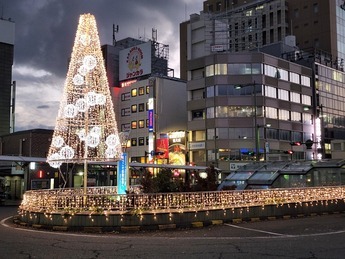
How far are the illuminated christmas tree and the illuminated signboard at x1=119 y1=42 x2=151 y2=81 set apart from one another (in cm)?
6736

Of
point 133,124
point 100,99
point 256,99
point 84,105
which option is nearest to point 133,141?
point 133,124

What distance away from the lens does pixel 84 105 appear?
→ 2153cm

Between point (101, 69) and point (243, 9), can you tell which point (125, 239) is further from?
point (243, 9)

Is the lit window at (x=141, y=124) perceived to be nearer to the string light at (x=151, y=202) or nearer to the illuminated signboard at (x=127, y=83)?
the illuminated signboard at (x=127, y=83)

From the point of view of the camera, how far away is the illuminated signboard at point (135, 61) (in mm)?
89875

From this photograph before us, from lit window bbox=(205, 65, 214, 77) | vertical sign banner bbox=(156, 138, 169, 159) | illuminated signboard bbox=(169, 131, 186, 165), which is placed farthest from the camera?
vertical sign banner bbox=(156, 138, 169, 159)

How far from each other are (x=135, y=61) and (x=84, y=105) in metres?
71.9

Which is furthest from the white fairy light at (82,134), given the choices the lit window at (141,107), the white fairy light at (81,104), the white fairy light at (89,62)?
the lit window at (141,107)

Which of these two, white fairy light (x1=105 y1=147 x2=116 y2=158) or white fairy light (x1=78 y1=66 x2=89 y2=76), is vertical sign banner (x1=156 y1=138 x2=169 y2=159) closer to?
white fairy light (x1=105 y1=147 x2=116 y2=158)

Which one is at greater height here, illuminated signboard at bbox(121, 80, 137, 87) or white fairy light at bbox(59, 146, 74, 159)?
illuminated signboard at bbox(121, 80, 137, 87)

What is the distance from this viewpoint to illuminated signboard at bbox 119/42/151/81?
89875mm

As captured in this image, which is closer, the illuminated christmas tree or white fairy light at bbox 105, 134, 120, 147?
the illuminated christmas tree

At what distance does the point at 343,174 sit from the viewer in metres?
29.0

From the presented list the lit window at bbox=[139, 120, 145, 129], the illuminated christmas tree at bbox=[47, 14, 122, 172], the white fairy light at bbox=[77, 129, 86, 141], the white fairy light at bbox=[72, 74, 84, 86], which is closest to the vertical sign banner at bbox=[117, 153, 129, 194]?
the illuminated christmas tree at bbox=[47, 14, 122, 172]
